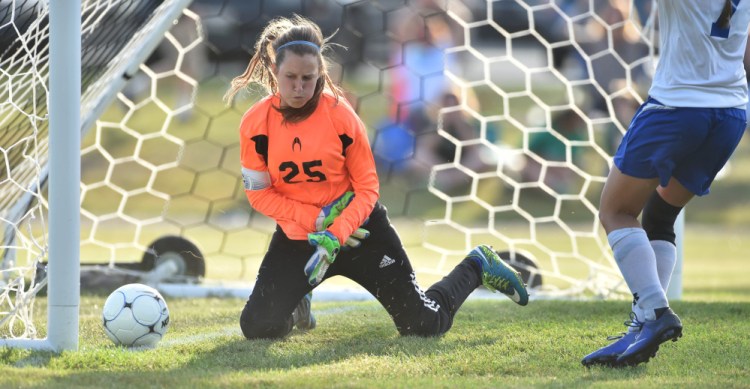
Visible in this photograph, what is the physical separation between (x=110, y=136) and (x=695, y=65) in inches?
570

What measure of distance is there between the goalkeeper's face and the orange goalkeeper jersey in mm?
187

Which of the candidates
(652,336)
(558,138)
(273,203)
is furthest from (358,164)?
(558,138)

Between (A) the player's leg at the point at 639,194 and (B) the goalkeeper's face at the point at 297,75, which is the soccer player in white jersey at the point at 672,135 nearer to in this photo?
(A) the player's leg at the point at 639,194

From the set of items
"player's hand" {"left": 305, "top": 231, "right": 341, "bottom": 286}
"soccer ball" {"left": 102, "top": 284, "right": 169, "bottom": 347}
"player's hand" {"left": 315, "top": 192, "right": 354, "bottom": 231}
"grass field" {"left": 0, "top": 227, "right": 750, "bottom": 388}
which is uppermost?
"player's hand" {"left": 315, "top": 192, "right": 354, "bottom": 231}

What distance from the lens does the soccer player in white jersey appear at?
11.4 feet

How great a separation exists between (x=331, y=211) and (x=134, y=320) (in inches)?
34.8

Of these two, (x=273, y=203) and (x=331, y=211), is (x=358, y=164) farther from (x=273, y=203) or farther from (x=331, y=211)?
(x=273, y=203)

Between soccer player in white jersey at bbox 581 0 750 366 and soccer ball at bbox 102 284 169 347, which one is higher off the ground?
soccer player in white jersey at bbox 581 0 750 366

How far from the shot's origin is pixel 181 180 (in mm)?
15109

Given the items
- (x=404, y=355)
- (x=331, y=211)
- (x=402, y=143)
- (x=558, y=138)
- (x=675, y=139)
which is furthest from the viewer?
(x=402, y=143)

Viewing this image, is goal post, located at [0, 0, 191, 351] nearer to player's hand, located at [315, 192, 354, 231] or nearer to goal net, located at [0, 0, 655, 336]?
goal net, located at [0, 0, 655, 336]

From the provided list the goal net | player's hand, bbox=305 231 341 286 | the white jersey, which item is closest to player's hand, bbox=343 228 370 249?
player's hand, bbox=305 231 341 286

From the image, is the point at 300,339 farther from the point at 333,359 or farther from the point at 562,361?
the point at 562,361

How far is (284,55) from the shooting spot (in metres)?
3.98
